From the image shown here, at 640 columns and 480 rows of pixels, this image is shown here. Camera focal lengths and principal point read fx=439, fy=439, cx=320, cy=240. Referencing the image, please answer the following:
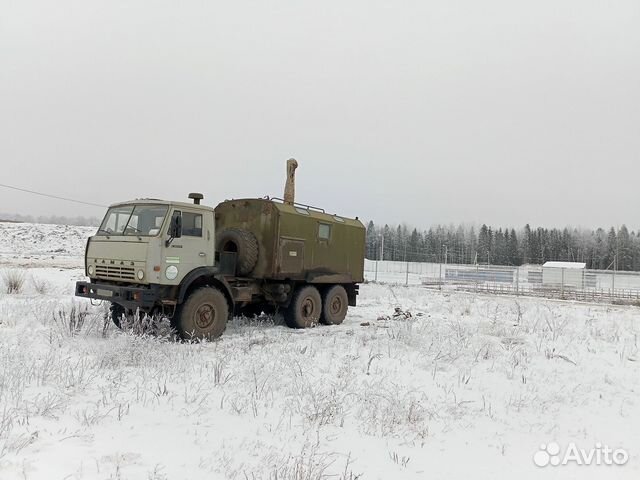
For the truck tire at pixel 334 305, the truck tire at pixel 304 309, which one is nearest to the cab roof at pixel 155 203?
the truck tire at pixel 304 309

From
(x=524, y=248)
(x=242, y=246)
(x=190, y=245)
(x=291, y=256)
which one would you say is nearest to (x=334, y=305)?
(x=291, y=256)

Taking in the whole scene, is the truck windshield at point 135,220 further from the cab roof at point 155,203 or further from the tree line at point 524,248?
the tree line at point 524,248

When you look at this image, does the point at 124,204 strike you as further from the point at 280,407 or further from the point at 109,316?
the point at 280,407

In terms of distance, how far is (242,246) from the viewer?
32.3 ft

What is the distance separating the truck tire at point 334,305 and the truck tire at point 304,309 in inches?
9.7

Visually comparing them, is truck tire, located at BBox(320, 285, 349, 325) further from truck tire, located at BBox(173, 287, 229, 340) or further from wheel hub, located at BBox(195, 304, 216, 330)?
wheel hub, located at BBox(195, 304, 216, 330)

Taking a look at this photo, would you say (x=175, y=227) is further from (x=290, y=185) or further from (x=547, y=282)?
(x=547, y=282)

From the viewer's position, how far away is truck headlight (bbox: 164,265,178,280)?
799cm

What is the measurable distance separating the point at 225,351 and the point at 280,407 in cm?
266

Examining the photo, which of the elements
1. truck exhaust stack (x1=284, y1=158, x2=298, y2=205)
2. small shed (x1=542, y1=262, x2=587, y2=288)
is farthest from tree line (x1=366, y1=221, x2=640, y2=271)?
truck exhaust stack (x1=284, y1=158, x2=298, y2=205)

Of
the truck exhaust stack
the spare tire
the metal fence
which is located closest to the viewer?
the spare tire

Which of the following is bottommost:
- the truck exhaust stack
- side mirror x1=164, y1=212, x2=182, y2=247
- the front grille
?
the front grille

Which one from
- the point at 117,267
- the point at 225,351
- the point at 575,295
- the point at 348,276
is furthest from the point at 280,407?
the point at 575,295

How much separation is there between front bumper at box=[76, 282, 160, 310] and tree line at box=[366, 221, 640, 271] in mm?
77213
